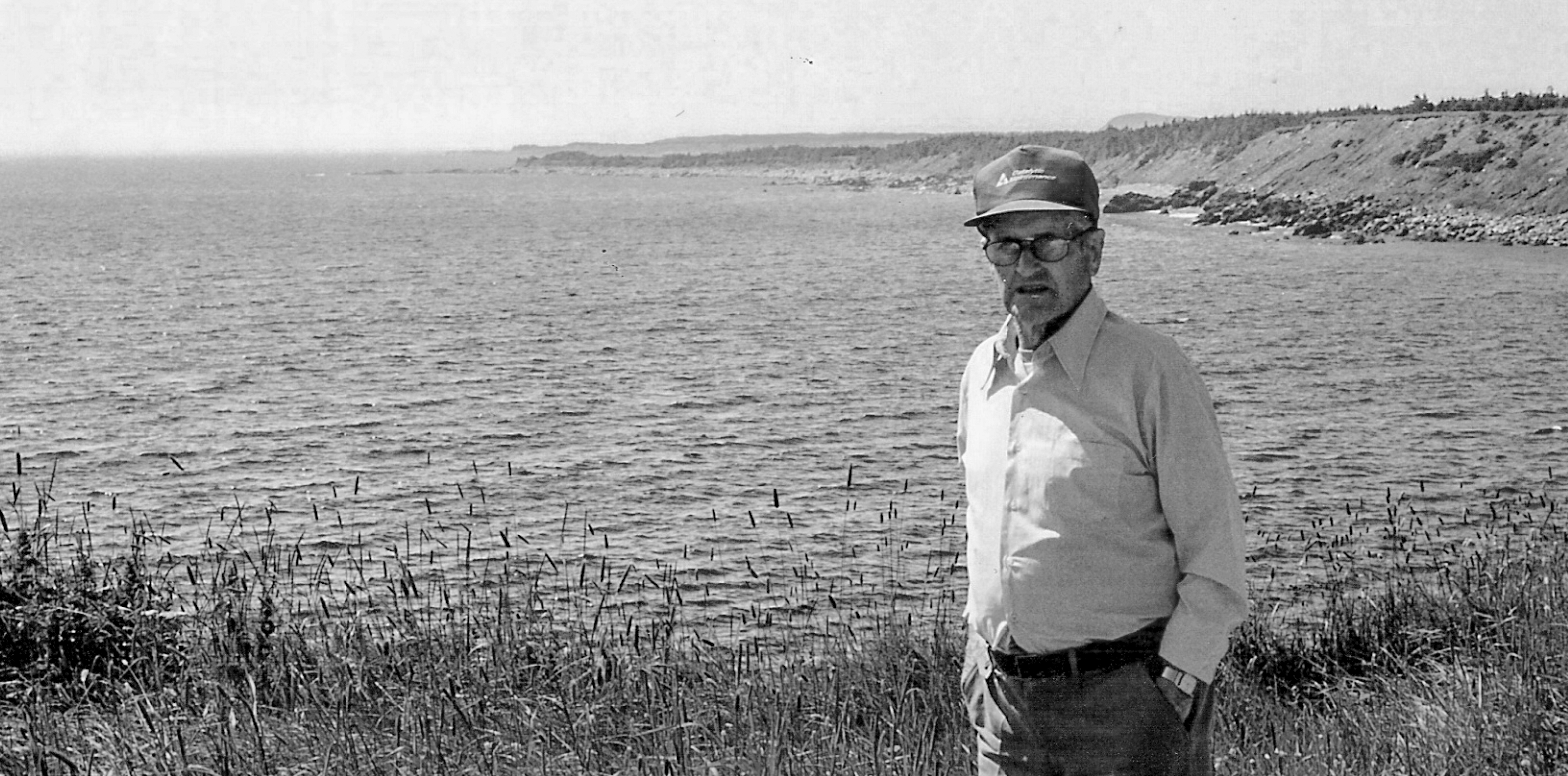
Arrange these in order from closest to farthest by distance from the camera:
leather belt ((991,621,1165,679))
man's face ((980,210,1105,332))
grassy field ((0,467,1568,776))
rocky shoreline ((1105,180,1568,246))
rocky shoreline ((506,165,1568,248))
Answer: leather belt ((991,621,1165,679))
man's face ((980,210,1105,332))
grassy field ((0,467,1568,776))
rocky shoreline ((1105,180,1568,246))
rocky shoreline ((506,165,1568,248))

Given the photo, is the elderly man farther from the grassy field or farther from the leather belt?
the grassy field

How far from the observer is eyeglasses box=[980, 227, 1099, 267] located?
4.45 metres

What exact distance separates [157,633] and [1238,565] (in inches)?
248

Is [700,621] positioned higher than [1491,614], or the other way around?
[1491,614]

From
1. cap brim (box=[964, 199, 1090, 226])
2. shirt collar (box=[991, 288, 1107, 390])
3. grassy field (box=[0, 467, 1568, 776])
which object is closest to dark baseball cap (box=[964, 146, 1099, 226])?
cap brim (box=[964, 199, 1090, 226])

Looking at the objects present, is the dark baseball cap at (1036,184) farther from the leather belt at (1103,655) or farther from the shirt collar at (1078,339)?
the leather belt at (1103,655)

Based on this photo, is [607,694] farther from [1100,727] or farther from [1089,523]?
[1089,523]

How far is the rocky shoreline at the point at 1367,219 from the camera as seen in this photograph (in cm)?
6544

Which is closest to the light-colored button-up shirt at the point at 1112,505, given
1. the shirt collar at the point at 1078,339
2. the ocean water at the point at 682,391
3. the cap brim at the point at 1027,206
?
the shirt collar at the point at 1078,339

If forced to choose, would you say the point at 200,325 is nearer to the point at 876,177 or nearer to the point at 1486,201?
the point at 1486,201

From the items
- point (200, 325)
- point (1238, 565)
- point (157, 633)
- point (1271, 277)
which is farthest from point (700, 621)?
point (1271, 277)

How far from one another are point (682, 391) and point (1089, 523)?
1066 inches

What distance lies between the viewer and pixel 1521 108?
90.6 m

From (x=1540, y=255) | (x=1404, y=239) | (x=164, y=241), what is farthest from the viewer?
(x=164, y=241)
